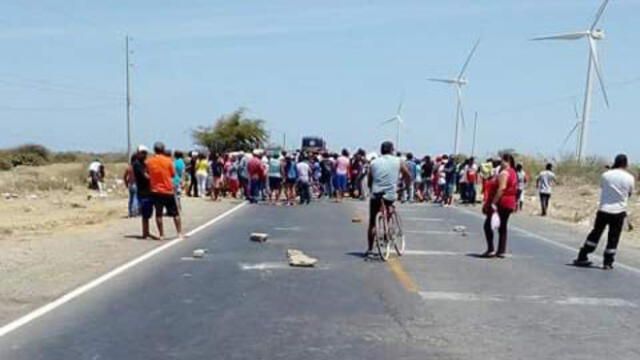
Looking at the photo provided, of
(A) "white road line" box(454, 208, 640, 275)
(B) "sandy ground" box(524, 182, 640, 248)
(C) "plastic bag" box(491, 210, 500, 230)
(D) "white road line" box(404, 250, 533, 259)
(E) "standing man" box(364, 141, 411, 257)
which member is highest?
(E) "standing man" box(364, 141, 411, 257)

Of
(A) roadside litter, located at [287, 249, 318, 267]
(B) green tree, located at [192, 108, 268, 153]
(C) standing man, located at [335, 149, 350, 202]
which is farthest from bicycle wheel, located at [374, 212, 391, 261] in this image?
(B) green tree, located at [192, 108, 268, 153]

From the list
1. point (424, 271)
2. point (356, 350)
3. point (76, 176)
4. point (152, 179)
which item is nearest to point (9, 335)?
point (356, 350)

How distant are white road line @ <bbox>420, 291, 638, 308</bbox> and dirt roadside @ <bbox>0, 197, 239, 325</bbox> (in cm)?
460

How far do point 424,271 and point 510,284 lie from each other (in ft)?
4.92

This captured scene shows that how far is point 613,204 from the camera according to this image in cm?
1469

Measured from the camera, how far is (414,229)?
22016mm

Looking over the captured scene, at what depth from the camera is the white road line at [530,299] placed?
36.1ft

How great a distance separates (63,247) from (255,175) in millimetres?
15180

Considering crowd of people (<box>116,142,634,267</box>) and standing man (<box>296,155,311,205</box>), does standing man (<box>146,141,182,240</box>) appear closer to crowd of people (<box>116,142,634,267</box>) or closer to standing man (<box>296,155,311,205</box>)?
crowd of people (<box>116,142,634,267</box>)

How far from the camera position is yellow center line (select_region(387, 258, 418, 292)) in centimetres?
1187

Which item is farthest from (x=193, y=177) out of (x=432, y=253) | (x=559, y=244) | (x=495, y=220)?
(x=495, y=220)

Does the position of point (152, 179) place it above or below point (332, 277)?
above

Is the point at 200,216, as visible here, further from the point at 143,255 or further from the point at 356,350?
the point at 356,350

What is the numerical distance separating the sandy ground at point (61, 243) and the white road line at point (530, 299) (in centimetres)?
460
